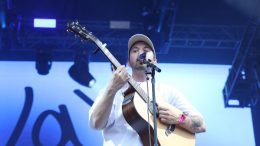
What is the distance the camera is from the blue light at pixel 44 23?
671 cm

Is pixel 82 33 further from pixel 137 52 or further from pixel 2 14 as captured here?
pixel 2 14

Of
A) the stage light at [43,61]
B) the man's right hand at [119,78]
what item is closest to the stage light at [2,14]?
the stage light at [43,61]

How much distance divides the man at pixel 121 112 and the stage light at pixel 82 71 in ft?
10.6

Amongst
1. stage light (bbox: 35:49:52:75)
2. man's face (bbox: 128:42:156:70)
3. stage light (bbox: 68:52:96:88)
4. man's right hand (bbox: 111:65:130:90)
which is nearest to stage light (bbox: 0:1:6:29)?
stage light (bbox: 35:49:52:75)

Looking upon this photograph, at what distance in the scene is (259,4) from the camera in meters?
6.80

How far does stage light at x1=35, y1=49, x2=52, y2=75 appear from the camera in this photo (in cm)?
638

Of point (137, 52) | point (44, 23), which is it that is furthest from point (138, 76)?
point (44, 23)

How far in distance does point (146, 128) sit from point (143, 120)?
6cm

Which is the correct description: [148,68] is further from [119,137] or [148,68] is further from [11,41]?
[11,41]

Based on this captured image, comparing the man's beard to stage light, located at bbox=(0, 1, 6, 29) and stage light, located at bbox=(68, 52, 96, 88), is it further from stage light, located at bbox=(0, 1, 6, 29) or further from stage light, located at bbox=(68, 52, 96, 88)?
stage light, located at bbox=(0, 1, 6, 29)

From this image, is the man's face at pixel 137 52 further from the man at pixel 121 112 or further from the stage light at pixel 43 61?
the stage light at pixel 43 61

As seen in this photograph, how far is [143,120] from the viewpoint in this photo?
2764 mm

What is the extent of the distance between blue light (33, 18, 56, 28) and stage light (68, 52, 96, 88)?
2.08 ft

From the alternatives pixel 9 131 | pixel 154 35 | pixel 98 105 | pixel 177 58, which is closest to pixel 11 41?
pixel 9 131
